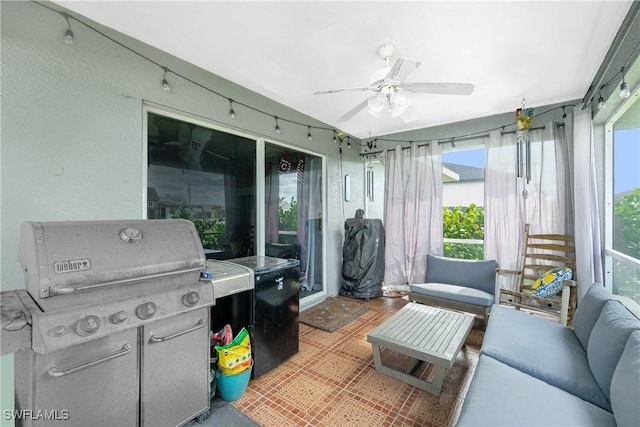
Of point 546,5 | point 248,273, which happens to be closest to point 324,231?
point 248,273

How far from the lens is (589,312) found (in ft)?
5.85

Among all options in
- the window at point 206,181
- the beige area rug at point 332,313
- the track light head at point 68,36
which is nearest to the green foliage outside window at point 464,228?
the beige area rug at point 332,313

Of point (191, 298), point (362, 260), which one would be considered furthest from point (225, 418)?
point (362, 260)

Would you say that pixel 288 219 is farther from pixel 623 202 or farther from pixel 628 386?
pixel 623 202

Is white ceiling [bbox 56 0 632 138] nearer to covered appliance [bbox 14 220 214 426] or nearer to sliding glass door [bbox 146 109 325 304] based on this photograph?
sliding glass door [bbox 146 109 325 304]

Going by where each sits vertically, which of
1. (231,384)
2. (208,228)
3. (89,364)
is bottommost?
(231,384)

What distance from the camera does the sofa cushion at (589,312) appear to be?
1.71 metres

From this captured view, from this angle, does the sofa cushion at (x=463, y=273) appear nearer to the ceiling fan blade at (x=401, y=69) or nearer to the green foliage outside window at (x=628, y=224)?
the green foliage outside window at (x=628, y=224)

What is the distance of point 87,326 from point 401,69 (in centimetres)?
228

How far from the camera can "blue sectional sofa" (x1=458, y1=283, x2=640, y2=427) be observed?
3.66 ft

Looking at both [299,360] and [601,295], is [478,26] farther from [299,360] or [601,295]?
[299,360]

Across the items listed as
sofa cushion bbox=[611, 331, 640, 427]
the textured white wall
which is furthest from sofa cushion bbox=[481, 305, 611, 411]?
the textured white wall

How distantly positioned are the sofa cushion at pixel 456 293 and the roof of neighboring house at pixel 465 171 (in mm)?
1724

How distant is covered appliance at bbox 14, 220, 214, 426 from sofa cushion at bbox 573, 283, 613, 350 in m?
2.41
